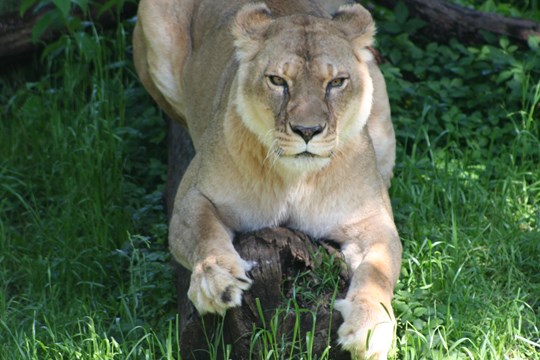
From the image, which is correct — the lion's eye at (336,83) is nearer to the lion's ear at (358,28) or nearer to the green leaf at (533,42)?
the lion's ear at (358,28)

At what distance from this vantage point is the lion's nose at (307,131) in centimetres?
427

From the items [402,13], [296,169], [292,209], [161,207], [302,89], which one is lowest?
[161,207]

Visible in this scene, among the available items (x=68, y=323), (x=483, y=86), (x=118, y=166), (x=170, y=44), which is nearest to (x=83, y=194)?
(x=118, y=166)

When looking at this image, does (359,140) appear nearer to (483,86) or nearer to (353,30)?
(353,30)

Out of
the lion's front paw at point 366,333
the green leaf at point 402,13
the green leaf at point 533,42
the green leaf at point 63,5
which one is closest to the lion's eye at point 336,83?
the lion's front paw at point 366,333

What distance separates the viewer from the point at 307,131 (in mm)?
4273

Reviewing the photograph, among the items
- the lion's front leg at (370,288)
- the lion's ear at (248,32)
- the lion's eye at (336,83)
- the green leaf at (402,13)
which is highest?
the lion's ear at (248,32)

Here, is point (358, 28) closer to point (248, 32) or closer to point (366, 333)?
point (248, 32)

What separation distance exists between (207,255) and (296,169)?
A: 0.53 meters

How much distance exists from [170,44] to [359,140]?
79.0 inches

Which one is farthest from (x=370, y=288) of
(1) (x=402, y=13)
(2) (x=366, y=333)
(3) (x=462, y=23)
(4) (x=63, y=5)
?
(1) (x=402, y=13)

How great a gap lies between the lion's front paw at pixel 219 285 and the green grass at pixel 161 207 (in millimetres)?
195

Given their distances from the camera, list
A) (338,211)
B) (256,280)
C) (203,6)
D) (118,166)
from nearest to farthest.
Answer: (256,280) → (338,211) → (203,6) → (118,166)

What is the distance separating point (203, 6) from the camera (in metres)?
6.37
